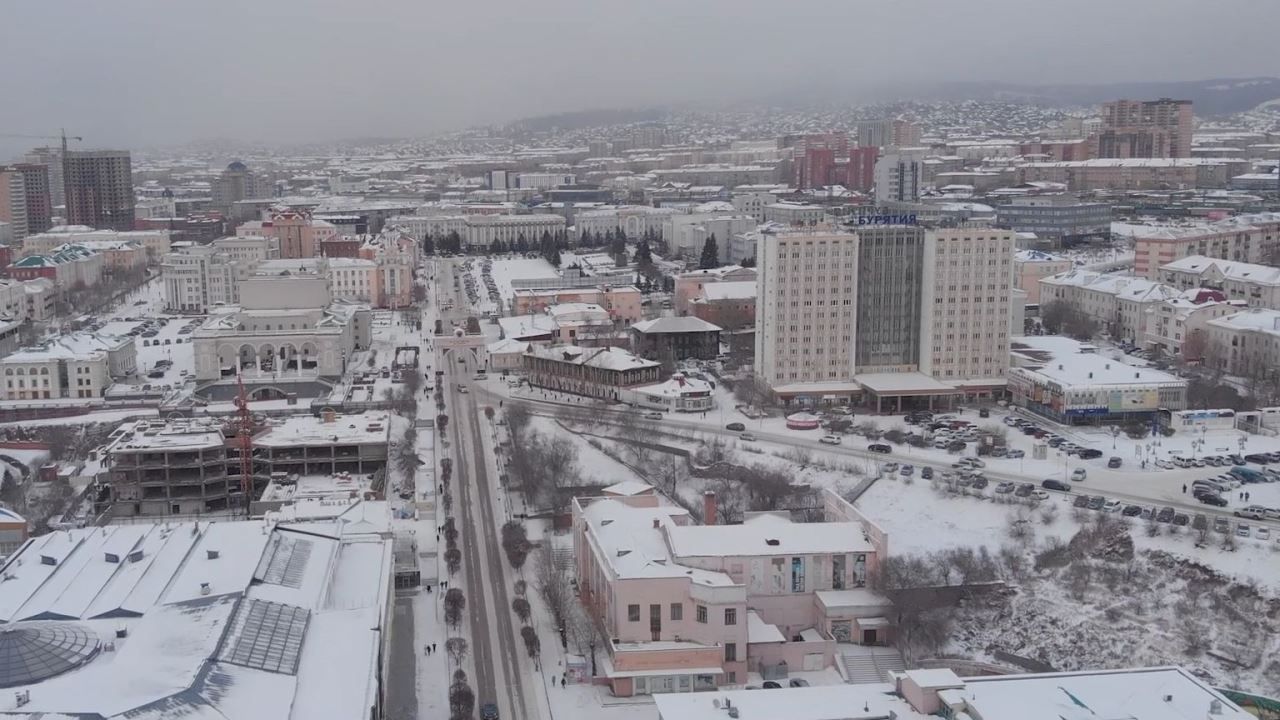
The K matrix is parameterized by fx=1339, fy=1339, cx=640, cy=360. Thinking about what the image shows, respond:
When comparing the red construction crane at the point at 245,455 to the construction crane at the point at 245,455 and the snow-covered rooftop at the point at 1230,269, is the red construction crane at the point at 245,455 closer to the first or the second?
the construction crane at the point at 245,455

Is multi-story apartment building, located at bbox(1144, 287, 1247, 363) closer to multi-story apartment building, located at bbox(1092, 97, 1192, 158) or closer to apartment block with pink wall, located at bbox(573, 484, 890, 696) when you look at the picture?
apartment block with pink wall, located at bbox(573, 484, 890, 696)

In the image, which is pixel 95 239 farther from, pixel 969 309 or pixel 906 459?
pixel 906 459

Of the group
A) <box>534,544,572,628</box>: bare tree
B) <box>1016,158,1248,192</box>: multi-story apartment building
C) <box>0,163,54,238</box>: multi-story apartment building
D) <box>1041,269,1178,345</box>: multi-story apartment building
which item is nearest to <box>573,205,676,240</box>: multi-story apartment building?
<box>1016,158,1248,192</box>: multi-story apartment building

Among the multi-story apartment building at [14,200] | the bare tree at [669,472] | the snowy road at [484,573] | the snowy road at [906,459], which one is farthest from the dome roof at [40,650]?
the multi-story apartment building at [14,200]

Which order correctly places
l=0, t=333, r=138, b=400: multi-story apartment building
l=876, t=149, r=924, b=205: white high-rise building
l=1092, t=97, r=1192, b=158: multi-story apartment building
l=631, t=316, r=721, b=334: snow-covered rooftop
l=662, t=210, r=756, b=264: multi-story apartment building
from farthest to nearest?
l=1092, t=97, r=1192, b=158: multi-story apartment building, l=662, t=210, r=756, b=264: multi-story apartment building, l=876, t=149, r=924, b=205: white high-rise building, l=631, t=316, r=721, b=334: snow-covered rooftop, l=0, t=333, r=138, b=400: multi-story apartment building

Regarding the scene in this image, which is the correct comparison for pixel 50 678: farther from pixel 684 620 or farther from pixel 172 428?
pixel 172 428

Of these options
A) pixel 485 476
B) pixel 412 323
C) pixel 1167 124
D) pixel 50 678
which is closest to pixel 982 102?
pixel 1167 124
